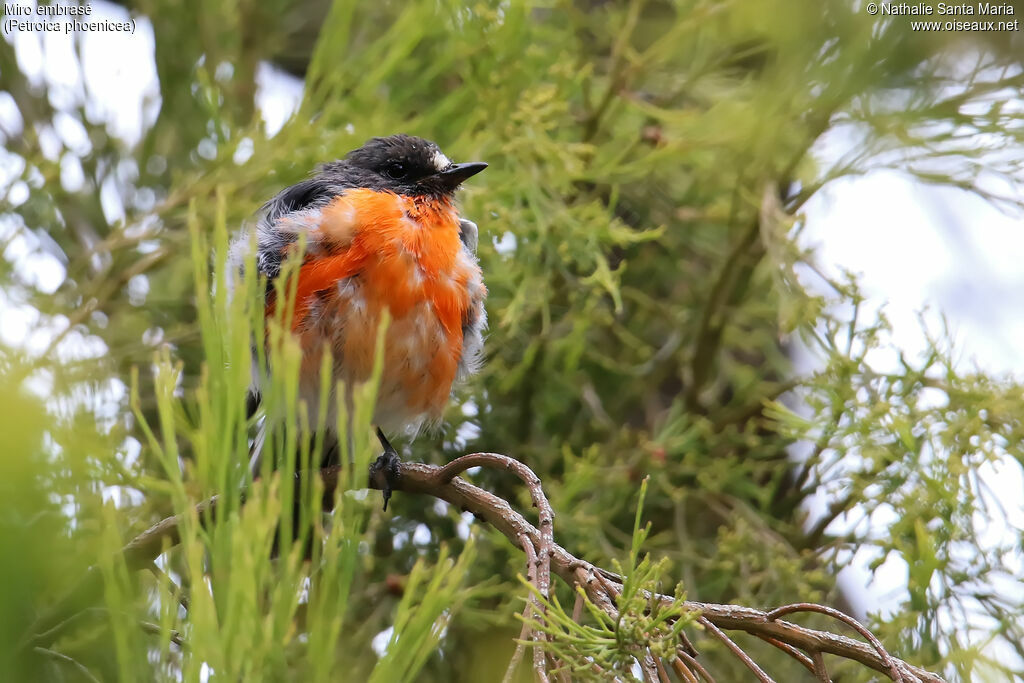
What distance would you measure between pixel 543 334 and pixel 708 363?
84 cm

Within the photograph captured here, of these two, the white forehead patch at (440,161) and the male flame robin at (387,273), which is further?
the white forehead patch at (440,161)

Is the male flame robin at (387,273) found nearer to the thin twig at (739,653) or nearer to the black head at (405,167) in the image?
the black head at (405,167)

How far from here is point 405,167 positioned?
374 cm

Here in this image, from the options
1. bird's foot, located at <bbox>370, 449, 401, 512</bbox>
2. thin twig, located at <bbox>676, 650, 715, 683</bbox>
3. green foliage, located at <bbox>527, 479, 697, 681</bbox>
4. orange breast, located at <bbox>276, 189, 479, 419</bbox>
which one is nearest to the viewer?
green foliage, located at <bbox>527, 479, 697, 681</bbox>

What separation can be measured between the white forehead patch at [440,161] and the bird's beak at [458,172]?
0.03 metres

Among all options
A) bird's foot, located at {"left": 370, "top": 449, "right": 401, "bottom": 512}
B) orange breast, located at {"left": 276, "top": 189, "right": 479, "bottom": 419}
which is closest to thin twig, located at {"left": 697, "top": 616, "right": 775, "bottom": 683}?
bird's foot, located at {"left": 370, "top": 449, "right": 401, "bottom": 512}

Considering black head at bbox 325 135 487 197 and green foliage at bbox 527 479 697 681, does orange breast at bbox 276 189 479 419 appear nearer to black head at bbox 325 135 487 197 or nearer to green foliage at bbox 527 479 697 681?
black head at bbox 325 135 487 197

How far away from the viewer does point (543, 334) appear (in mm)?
3434

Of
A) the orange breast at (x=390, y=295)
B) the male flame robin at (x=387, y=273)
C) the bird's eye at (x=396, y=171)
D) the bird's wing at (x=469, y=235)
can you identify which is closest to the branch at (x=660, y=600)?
the male flame robin at (x=387, y=273)

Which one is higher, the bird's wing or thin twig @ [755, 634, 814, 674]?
the bird's wing

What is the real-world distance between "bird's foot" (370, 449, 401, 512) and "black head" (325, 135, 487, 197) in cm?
98

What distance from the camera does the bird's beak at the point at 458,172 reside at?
3.48 meters

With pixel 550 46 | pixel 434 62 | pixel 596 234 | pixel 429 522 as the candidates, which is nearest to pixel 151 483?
pixel 429 522

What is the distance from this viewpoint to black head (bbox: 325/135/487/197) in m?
3.67
